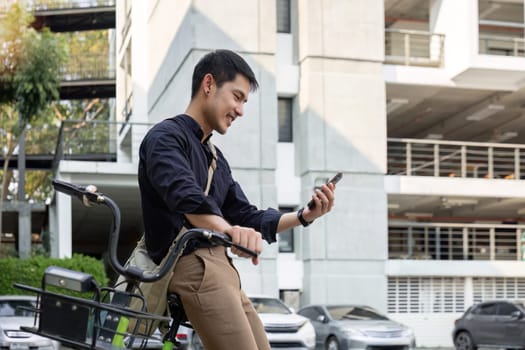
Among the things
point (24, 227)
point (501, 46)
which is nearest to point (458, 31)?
point (501, 46)

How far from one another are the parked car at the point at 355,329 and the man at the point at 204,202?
52.4ft

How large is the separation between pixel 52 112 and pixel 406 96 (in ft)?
31.3

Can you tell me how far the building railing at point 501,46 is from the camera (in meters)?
27.4

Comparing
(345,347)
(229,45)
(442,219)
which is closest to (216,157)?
(345,347)

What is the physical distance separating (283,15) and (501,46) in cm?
720

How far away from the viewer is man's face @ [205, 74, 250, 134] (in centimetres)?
312

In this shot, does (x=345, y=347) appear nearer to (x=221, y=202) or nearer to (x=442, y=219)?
(x=442, y=219)

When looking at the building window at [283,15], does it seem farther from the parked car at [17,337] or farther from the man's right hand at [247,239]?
the man's right hand at [247,239]

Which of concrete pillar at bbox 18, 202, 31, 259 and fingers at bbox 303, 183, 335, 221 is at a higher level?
fingers at bbox 303, 183, 335, 221

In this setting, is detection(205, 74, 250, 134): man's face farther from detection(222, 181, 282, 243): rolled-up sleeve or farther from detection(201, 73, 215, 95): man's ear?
detection(222, 181, 282, 243): rolled-up sleeve

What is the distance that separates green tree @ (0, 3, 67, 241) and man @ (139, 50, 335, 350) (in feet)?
68.3

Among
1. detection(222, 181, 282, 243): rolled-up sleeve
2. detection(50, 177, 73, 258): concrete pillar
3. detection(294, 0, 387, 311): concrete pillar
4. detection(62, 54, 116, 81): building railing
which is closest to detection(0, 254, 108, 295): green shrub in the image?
detection(50, 177, 73, 258): concrete pillar

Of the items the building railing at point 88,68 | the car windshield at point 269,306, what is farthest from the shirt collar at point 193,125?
the building railing at point 88,68

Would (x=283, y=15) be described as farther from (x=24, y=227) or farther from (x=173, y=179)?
(x=173, y=179)
